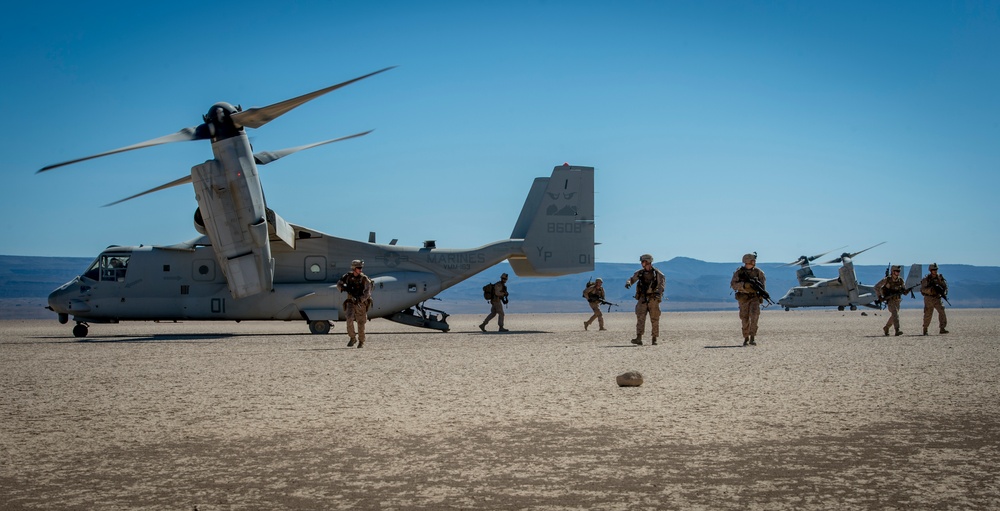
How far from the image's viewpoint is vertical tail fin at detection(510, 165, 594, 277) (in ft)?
78.7

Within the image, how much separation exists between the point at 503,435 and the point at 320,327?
16.5 m

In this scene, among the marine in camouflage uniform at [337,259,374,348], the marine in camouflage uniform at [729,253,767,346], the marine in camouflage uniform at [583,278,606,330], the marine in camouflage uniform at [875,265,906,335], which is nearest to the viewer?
the marine in camouflage uniform at [729,253,767,346]

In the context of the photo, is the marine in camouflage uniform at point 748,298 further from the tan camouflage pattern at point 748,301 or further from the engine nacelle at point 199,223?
the engine nacelle at point 199,223

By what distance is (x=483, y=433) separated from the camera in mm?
6660

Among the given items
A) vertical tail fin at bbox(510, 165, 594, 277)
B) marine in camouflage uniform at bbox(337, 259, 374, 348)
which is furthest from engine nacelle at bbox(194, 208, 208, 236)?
vertical tail fin at bbox(510, 165, 594, 277)

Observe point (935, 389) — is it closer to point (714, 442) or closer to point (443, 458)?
point (714, 442)

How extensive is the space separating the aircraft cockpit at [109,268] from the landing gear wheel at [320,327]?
16.9ft

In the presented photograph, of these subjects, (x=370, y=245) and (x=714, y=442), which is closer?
(x=714, y=442)

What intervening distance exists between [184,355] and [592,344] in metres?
7.94

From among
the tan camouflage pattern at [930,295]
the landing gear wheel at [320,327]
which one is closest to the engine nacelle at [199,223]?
the landing gear wheel at [320,327]

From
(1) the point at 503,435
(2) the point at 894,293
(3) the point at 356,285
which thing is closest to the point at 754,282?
(2) the point at 894,293

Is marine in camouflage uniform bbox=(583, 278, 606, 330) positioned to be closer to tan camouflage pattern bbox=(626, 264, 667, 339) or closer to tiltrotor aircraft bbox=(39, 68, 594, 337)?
tiltrotor aircraft bbox=(39, 68, 594, 337)

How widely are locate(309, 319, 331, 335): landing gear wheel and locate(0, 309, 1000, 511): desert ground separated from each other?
9.79 metres

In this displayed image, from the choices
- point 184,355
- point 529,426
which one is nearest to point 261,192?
point 184,355
